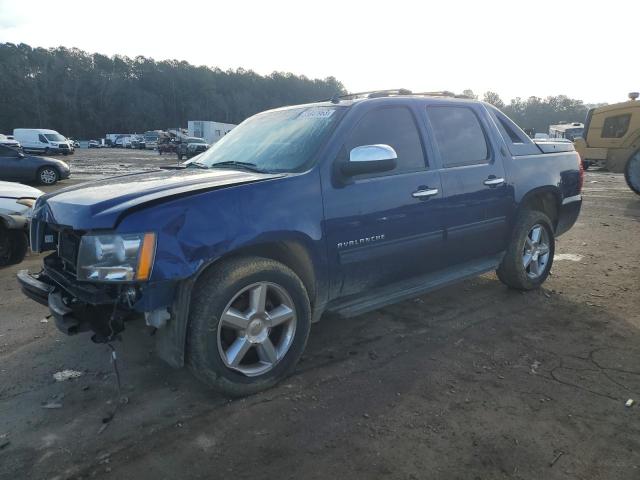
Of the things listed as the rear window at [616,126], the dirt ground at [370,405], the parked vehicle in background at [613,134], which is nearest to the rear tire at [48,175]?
the dirt ground at [370,405]

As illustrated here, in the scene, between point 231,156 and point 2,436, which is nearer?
point 2,436

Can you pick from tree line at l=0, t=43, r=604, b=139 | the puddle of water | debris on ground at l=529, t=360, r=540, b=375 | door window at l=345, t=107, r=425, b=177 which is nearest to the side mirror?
door window at l=345, t=107, r=425, b=177

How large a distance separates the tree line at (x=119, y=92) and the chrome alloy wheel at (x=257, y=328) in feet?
310

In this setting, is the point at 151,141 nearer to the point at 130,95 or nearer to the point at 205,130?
the point at 205,130

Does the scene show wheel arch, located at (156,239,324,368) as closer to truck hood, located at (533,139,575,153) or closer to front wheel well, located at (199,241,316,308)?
front wheel well, located at (199,241,316,308)

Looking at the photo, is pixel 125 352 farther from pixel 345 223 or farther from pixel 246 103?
pixel 246 103

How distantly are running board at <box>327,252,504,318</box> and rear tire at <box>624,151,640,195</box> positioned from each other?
10.3 m

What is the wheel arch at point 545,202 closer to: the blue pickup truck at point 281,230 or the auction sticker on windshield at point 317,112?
the blue pickup truck at point 281,230

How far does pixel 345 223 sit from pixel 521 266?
2.36 m

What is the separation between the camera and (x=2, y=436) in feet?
8.62

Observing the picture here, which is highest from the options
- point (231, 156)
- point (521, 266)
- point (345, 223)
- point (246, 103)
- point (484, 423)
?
point (246, 103)

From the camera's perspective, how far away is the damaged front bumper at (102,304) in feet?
8.55

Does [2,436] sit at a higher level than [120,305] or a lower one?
lower

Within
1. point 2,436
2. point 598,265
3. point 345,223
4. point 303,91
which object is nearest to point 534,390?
point 345,223
